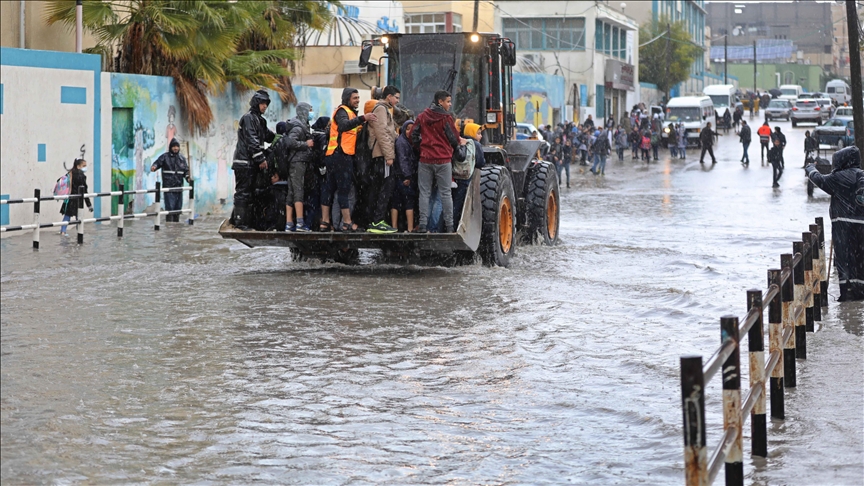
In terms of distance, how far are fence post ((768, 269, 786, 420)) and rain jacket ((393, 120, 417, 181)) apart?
7.09 m

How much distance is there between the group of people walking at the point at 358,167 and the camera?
1388cm

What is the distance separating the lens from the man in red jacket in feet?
45.3

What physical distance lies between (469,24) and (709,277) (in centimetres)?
4646

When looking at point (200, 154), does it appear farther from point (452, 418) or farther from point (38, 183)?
point (452, 418)

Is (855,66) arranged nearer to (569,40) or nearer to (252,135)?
(252,135)

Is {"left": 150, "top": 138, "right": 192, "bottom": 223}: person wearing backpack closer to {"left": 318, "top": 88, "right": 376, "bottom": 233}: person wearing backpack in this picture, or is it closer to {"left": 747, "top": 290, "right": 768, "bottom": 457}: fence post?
{"left": 318, "top": 88, "right": 376, "bottom": 233}: person wearing backpack

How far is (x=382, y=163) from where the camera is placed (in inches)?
558

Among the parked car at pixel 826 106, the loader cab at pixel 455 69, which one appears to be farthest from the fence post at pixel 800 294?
the parked car at pixel 826 106

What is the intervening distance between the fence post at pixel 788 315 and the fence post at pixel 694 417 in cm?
297

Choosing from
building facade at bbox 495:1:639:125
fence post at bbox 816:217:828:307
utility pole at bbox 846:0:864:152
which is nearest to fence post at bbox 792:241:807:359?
fence post at bbox 816:217:828:307

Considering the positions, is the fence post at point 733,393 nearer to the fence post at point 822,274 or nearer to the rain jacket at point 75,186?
the fence post at point 822,274

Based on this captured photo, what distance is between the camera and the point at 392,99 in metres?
14.1

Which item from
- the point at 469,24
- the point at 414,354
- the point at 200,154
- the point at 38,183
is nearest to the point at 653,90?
the point at 469,24

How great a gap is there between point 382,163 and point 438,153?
28.8 inches
